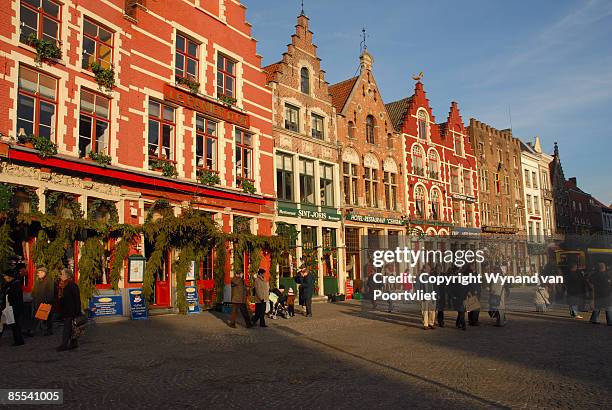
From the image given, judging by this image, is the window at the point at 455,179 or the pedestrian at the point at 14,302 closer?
the pedestrian at the point at 14,302

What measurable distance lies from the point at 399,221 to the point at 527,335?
21.5 m

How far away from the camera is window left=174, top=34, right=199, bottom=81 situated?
22484mm

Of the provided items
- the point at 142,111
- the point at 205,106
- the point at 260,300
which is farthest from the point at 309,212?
the point at 260,300

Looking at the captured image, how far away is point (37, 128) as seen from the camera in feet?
55.4

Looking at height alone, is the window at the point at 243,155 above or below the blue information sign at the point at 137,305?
above

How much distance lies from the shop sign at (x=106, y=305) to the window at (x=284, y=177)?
1105cm

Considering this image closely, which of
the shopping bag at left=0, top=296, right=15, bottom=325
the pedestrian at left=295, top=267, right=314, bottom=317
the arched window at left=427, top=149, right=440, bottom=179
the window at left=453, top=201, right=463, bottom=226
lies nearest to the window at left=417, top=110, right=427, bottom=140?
the arched window at left=427, top=149, right=440, bottom=179

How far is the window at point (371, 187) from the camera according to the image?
3362 cm

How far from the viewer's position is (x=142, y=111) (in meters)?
20.5

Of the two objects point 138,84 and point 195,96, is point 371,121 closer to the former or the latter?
point 195,96

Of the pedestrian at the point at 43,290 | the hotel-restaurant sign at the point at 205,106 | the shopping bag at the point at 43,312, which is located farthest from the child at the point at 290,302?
the hotel-restaurant sign at the point at 205,106

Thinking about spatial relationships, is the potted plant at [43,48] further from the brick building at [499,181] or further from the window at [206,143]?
the brick building at [499,181]

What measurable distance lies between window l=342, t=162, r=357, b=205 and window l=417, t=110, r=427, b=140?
31.7 feet

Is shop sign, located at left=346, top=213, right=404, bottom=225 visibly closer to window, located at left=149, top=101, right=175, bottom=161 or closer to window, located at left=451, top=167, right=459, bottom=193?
window, located at left=451, top=167, right=459, bottom=193
